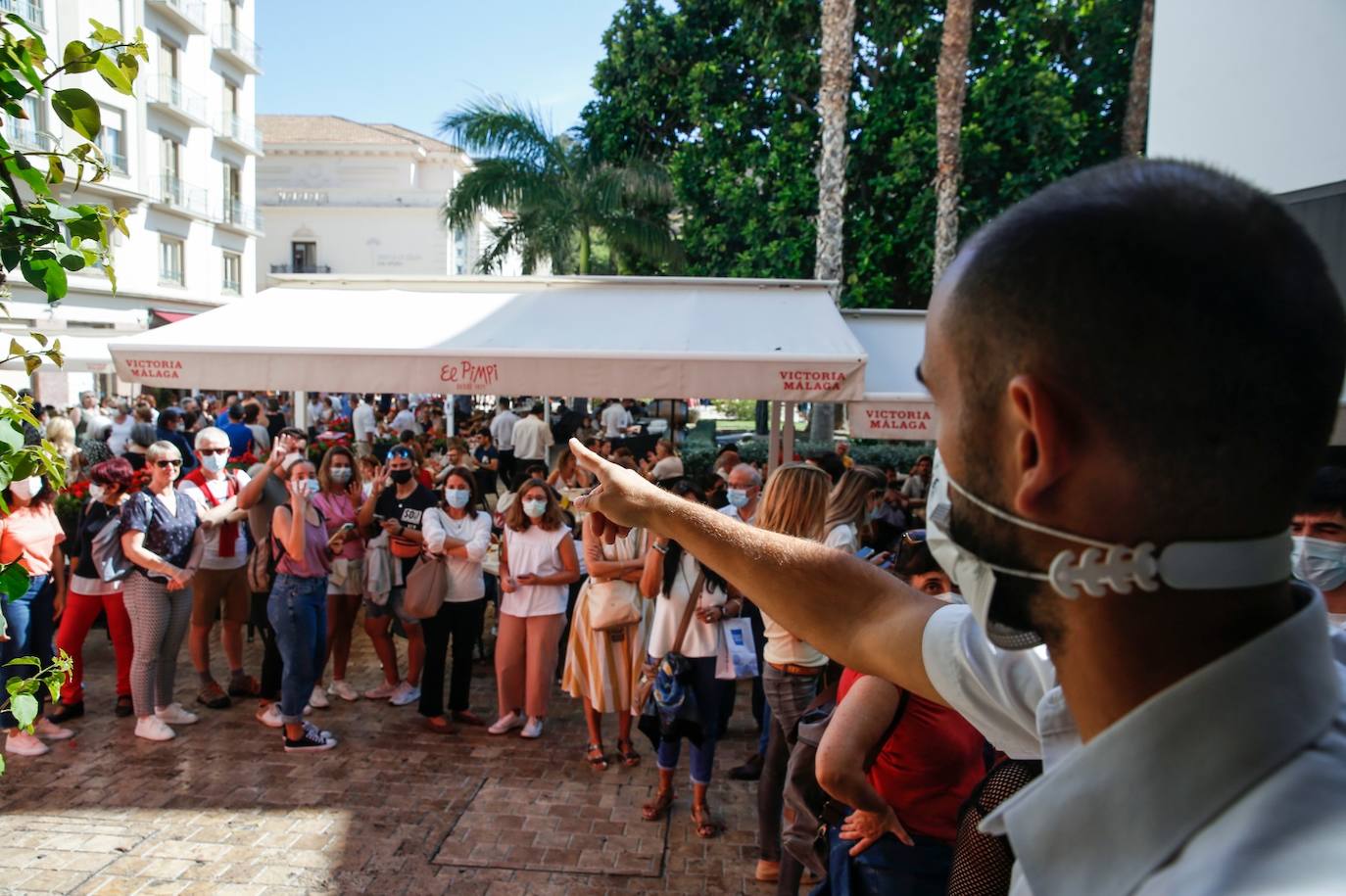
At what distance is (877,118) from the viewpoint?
18000 mm

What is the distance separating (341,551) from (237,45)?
36.6 metres

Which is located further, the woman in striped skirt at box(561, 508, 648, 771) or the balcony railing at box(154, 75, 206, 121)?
the balcony railing at box(154, 75, 206, 121)

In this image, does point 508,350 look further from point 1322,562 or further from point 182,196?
point 182,196

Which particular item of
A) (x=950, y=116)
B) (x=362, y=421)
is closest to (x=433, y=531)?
(x=362, y=421)

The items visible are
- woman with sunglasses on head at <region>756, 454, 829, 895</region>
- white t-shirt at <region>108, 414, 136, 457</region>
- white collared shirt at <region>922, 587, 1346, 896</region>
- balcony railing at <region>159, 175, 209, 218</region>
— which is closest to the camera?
white collared shirt at <region>922, 587, 1346, 896</region>

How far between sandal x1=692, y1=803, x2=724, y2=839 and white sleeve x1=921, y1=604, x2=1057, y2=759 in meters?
4.00

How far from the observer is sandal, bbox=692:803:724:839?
5199 mm

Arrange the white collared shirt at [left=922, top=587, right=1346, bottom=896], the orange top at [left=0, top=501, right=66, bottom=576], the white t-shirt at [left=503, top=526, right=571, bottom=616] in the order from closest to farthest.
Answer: the white collared shirt at [left=922, top=587, right=1346, bottom=896], the orange top at [left=0, top=501, right=66, bottom=576], the white t-shirt at [left=503, top=526, right=571, bottom=616]

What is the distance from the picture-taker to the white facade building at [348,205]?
50.7m

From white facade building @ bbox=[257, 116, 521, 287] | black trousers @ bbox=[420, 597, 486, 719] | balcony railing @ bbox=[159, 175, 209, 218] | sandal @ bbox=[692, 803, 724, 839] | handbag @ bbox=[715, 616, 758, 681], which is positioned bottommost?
sandal @ bbox=[692, 803, 724, 839]

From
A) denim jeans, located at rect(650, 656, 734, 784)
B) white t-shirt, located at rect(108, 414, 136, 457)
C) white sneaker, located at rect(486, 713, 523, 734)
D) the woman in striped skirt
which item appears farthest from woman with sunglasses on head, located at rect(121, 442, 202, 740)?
white t-shirt, located at rect(108, 414, 136, 457)

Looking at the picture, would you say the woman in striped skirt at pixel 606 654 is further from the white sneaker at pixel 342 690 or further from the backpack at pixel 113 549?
the backpack at pixel 113 549

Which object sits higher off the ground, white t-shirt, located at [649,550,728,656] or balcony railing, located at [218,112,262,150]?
balcony railing, located at [218,112,262,150]

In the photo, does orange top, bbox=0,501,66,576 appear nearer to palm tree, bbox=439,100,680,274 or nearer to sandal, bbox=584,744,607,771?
sandal, bbox=584,744,607,771
